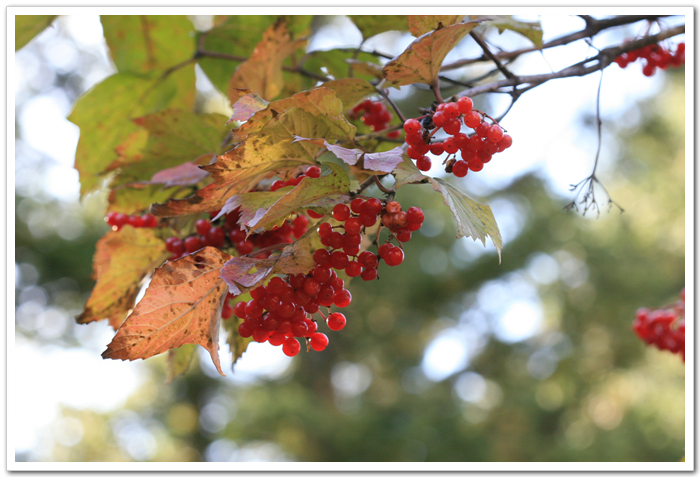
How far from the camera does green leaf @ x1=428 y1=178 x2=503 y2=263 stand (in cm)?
41

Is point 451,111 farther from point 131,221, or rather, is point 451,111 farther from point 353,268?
point 131,221

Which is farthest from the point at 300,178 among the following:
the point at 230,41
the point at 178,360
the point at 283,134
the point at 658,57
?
the point at 658,57

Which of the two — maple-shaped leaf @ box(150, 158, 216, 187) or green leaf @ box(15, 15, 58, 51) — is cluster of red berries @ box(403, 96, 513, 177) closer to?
maple-shaped leaf @ box(150, 158, 216, 187)

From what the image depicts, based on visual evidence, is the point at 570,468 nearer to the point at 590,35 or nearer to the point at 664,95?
the point at 590,35

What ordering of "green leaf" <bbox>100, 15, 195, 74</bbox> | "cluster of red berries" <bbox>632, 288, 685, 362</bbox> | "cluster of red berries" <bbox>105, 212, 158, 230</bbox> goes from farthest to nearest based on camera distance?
"cluster of red berries" <bbox>632, 288, 685, 362</bbox>, "green leaf" <bbox>100, 15, 195, 74</bbox>, "cluster of red berries" <bbox>105, 212, 158, 230</bbox>

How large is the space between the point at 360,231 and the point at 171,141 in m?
0.47

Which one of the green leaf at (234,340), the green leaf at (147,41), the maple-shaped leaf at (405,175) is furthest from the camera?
the green leaf at (147,41)

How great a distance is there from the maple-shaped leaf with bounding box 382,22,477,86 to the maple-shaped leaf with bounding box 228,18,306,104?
0.26 m

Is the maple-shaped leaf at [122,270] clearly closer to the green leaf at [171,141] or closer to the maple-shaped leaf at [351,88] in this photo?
the green leaf at [171,141]

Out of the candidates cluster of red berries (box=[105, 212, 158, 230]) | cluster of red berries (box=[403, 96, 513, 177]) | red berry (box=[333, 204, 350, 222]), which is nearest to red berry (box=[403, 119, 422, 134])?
cluster of red berries (box=[403, 96, 513, 177])

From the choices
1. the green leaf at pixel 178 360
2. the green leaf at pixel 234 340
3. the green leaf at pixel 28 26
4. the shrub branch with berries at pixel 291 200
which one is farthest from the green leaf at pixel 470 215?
the green leaf at pixel 28 26

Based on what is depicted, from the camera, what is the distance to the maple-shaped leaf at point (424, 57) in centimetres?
47

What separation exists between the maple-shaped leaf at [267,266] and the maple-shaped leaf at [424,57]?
0.20 m
